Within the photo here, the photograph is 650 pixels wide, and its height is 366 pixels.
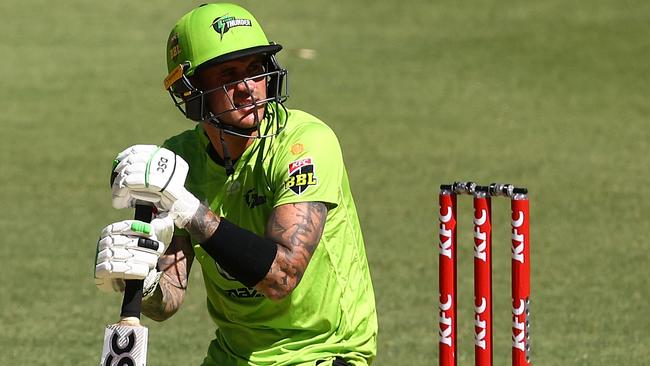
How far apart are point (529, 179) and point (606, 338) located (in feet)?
19.3

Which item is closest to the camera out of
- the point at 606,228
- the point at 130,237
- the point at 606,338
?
the point at 130,237

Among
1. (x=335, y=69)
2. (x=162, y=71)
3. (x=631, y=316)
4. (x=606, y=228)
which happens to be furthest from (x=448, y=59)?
(x=631, y=316)

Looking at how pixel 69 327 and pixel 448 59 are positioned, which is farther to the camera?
pixel 448 59

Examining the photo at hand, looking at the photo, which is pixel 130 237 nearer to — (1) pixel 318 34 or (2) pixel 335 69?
(2) pixel 335 69

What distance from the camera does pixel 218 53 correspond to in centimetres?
476

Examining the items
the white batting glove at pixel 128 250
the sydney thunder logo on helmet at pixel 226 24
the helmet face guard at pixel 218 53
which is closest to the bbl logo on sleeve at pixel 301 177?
the helmet face guard at pixel 218 53

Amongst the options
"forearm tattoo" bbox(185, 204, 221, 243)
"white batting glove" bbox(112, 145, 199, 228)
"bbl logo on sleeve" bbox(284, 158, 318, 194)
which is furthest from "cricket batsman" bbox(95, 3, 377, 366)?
"white batting glove" bbox(112, 145, 199, 228)

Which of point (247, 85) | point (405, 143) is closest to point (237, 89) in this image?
point (247, 85)

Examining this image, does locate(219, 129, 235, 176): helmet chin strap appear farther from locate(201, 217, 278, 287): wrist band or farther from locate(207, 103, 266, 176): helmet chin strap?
locate(201, 217, 278, 287): wrist band

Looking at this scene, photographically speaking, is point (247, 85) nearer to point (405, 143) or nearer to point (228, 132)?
point (228, 132)

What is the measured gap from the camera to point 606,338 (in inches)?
354

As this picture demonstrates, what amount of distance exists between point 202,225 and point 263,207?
2.03 feet

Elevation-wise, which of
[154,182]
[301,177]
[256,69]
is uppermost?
[256,69]

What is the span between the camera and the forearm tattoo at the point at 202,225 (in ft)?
14.0
